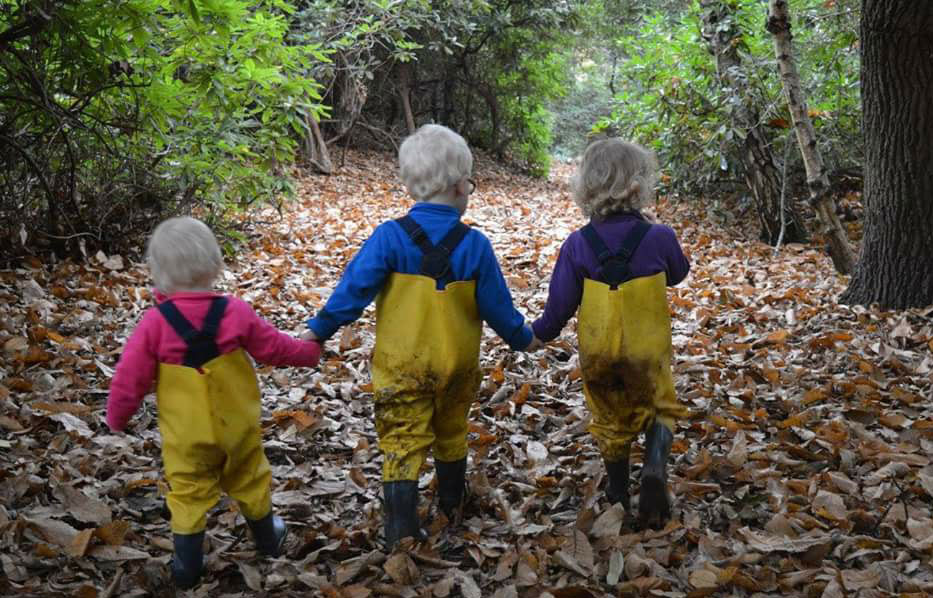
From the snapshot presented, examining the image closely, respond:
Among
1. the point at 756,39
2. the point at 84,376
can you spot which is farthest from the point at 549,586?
the point at 756,39

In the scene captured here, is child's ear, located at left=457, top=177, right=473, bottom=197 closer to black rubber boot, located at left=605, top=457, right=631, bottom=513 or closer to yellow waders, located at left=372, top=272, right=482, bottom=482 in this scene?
yellow waders, located at left=372, top=272, right=482, bottom=482

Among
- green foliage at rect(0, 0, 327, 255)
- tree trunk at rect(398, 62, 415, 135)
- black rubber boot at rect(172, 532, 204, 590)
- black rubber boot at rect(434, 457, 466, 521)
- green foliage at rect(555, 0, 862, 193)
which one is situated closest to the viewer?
black rubber boot at rect(172, 532, 204, 590)

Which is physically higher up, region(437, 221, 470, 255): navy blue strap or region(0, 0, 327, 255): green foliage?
region(0, 0, 327, 255): green foliage

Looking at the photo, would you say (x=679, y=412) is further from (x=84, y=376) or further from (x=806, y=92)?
(x=806, y=92)

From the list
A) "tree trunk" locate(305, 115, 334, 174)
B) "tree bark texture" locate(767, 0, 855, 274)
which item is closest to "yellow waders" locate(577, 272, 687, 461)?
"tree bark texture" locate(767, 0, 855, 274)

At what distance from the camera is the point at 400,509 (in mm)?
2865

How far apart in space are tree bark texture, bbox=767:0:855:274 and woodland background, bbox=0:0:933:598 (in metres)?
0.34

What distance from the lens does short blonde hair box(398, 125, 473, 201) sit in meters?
2.75

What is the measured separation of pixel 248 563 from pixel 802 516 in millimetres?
2175

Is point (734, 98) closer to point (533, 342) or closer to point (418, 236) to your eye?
point (533, 342)

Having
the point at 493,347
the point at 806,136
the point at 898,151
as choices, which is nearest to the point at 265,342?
the point at 493,347

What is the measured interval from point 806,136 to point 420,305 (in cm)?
447

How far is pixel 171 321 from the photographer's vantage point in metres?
2.47

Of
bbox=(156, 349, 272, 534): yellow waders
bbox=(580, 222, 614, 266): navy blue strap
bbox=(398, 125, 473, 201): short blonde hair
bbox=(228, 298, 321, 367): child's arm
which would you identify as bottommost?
bbox=(156, 349, 272, 534): yellow waders
